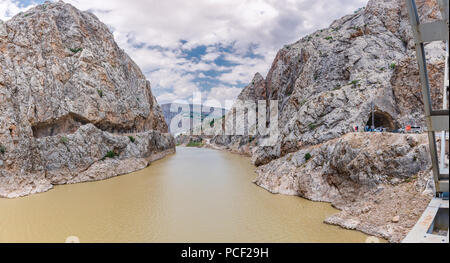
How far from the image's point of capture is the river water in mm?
13820

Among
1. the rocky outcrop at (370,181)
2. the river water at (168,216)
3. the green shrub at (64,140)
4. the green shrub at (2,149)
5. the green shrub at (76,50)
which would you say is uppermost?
the green shrub at (76,50)

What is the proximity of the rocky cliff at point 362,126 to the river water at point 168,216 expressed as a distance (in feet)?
5.71

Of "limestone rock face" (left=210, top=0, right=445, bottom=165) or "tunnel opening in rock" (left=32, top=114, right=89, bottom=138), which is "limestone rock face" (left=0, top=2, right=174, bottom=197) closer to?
"tunnel opening in rock" (left=32, top=114, right=89, bottom=138)

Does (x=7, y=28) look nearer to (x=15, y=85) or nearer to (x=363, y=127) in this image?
(x=15, y=85)

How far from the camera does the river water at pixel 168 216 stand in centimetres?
1382

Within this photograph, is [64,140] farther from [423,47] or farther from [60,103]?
[423,47]

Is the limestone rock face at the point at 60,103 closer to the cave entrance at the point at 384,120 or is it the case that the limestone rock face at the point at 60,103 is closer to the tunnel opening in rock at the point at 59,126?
the tunnel opening in rock at the point at 59,126

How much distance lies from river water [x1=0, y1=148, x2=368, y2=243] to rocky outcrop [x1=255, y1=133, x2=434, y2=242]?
1133mm

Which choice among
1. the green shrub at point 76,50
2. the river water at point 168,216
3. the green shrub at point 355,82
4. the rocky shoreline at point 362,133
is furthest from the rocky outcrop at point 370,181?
the green shrub at point 76,50

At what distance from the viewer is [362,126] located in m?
25.0

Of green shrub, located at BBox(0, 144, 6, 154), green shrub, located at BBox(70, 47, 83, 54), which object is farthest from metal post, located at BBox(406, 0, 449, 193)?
green shrub, located at BBox(70, 47, 83, 54)

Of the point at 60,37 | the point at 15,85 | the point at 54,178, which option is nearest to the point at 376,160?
the point at 54,178

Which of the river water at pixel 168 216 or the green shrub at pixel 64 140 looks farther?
the green shrub at pixel 64 140

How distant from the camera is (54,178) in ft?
90.7
